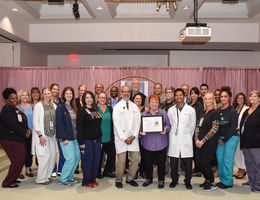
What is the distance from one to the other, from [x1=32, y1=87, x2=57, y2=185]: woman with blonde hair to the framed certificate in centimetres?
157

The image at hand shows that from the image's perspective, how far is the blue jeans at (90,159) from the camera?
4.04m

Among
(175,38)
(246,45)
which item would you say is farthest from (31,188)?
(246,45)

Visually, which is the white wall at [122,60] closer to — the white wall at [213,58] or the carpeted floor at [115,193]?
the white wall at [213,58]

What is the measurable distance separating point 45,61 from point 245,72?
7443mm

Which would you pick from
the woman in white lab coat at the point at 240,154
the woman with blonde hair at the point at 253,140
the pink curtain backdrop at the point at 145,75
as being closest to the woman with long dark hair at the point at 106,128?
the woman with blonde hair at the point at 253,140

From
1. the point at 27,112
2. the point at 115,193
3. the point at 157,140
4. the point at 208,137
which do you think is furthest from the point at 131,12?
the point at 115,193

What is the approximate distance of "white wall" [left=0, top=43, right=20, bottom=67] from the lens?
7.78 m

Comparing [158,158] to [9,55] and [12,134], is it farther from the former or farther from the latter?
[9,55]

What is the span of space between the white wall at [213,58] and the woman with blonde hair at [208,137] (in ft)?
16.2

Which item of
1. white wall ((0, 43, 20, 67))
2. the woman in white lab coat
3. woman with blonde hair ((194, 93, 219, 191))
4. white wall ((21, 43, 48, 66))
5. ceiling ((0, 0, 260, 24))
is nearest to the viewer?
woman with blonde hair ((194, 93, 219, 191))

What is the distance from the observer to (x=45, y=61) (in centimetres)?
1002

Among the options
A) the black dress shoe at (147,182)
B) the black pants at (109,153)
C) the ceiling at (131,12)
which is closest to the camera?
the black dress shoe at (147,182)


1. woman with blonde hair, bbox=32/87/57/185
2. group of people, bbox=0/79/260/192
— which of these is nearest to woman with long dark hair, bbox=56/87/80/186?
group of people, bbox=0/79/260/192

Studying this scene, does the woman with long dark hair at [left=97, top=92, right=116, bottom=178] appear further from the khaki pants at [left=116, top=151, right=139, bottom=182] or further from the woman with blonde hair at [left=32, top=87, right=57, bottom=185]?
the woman with blonde hair at [left=32, top=87, right=57, bottom=185]
